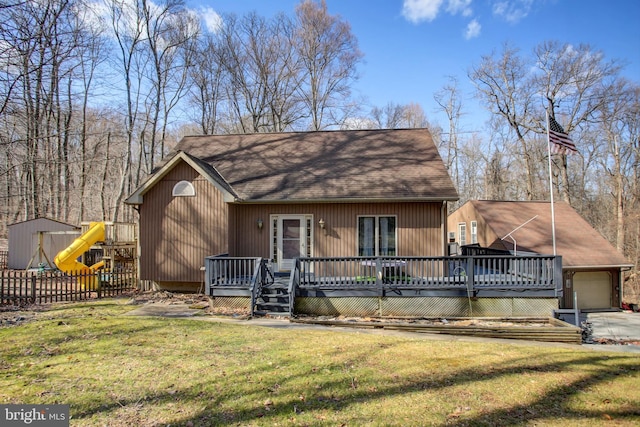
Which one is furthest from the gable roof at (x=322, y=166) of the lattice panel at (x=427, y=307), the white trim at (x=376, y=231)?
the lattice panel at (x=427, y=307)

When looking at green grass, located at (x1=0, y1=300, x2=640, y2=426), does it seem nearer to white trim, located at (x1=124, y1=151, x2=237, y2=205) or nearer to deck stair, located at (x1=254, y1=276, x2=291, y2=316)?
deck stair, located at (x1=254, y1=276, x2=291, y2=316)

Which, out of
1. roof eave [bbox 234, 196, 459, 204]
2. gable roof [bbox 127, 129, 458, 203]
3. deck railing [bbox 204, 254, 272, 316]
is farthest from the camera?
gable roof [bbox 127, 129, 458, 203]

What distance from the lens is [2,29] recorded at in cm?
671

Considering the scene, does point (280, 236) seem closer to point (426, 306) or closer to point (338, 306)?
point (338, 306)

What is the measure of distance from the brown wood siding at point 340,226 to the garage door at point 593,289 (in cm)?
951

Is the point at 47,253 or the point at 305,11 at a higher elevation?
the point at 305,11

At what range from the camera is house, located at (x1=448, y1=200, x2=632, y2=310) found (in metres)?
16.9

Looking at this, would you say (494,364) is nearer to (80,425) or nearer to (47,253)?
(80,425)

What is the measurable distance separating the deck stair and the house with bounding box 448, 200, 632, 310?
10908 millimetres

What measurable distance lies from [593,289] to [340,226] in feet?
43.5

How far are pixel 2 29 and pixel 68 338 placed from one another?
5.77 m

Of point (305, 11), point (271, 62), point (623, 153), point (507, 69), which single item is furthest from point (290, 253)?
point (623, 153)

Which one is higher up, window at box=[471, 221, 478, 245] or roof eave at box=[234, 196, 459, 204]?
roof eave at box=[234, 196, 459, 204]

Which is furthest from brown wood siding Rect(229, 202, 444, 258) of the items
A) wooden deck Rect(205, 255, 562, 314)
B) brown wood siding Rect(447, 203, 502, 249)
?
brown wood siding Rect(447, 203, 502, 249)
